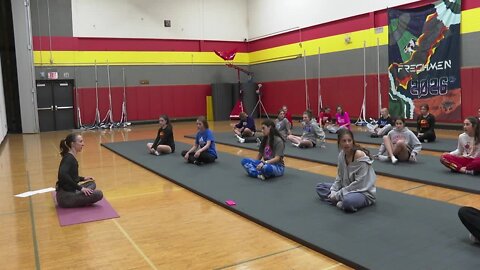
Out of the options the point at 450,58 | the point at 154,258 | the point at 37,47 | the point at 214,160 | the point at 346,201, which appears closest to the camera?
the point at 154,258

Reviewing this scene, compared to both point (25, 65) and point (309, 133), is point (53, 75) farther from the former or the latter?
point (309, 133)

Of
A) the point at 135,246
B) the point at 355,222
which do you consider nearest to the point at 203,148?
the point at 135,246

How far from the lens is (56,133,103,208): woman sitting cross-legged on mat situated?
525 centimetres

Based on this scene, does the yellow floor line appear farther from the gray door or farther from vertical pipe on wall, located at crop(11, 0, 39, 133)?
the gray door

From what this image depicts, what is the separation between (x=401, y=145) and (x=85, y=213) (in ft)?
18.1

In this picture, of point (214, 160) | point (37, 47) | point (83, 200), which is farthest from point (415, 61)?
point (37, 47)

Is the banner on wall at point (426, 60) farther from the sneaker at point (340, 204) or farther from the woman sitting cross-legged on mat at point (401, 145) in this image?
the sneaker at point (340, 204)

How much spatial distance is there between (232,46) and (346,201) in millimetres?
17855

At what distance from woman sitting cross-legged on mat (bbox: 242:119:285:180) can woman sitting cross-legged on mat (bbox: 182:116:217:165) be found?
1.47 meters

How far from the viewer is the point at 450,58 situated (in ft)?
41.1

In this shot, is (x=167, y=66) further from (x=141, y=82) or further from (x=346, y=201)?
(x=346, y=201)

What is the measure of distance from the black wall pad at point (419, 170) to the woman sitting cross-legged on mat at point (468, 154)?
0.13 meters

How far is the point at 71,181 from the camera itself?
17.2 feet

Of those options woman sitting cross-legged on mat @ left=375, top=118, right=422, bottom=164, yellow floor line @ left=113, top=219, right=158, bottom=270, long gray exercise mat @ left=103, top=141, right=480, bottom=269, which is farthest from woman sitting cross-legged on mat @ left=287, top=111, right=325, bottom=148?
yellow floor line @ left=113, top=219, right=158, bottom=270
